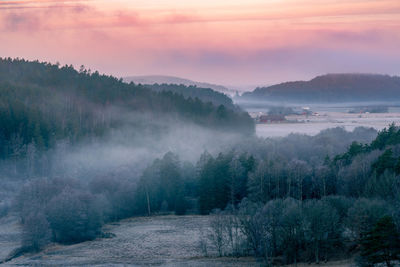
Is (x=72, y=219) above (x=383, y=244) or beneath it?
beneath

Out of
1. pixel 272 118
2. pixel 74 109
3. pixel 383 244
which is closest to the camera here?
pixel 383 244

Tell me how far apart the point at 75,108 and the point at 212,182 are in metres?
39.4

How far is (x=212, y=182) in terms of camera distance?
52.5 m

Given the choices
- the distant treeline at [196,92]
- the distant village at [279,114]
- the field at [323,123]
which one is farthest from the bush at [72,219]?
the distant treeline at [196,92]

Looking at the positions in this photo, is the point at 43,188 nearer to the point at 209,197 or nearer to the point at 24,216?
the point at 24,216

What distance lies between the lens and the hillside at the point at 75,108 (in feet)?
224

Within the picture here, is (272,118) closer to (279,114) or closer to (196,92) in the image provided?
(279,114)

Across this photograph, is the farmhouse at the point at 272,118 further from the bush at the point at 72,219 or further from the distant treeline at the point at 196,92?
the bush at the point at 72,219

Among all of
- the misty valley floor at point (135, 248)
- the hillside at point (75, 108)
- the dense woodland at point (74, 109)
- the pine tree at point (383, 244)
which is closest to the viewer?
the pine tree at point (383, 244)

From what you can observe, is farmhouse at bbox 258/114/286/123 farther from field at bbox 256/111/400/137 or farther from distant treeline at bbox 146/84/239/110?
distant treeline at bbox 146/84/239/110

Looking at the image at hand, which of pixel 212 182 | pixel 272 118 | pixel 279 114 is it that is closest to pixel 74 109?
pixel 272 118

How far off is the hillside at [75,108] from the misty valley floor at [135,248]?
22401 millimetres

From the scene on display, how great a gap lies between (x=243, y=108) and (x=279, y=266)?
85696mm

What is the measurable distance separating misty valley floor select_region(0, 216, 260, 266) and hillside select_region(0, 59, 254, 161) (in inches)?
882
